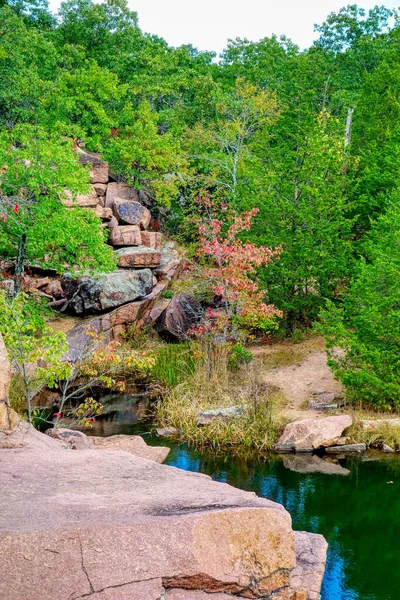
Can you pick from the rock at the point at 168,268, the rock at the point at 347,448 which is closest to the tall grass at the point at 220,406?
the rock at the point at 347,448

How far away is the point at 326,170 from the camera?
67.5 feet

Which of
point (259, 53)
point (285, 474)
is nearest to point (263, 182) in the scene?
point (285, 474)

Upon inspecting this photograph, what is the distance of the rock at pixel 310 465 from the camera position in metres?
13.0

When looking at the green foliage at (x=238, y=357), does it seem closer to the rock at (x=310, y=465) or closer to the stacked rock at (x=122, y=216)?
the rock at (x=310, y=465)

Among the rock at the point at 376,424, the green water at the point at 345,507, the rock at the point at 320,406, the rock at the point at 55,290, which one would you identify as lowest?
the green water at the point at 345,507

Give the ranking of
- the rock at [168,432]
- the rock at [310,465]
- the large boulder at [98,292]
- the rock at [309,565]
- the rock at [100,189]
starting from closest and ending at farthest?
the rock at [309,565] < the rock at [310,465] < the rock at [168,432] < the large boulder at [98,292] < the rock at [100,189]

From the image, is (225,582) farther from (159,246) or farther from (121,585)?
(159,246)

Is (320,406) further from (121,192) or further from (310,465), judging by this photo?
(121,192)

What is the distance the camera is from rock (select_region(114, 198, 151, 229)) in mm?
25359

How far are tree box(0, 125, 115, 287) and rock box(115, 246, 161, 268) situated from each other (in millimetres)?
5441

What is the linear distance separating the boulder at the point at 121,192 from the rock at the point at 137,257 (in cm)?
464

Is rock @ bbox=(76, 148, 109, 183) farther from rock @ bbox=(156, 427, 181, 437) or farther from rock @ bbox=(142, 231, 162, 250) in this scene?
rock @ bbox=(156, 427, 181, 437)

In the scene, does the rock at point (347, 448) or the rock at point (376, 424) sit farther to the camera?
the rock at point (376, 424)

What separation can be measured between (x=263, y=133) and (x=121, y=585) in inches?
933
